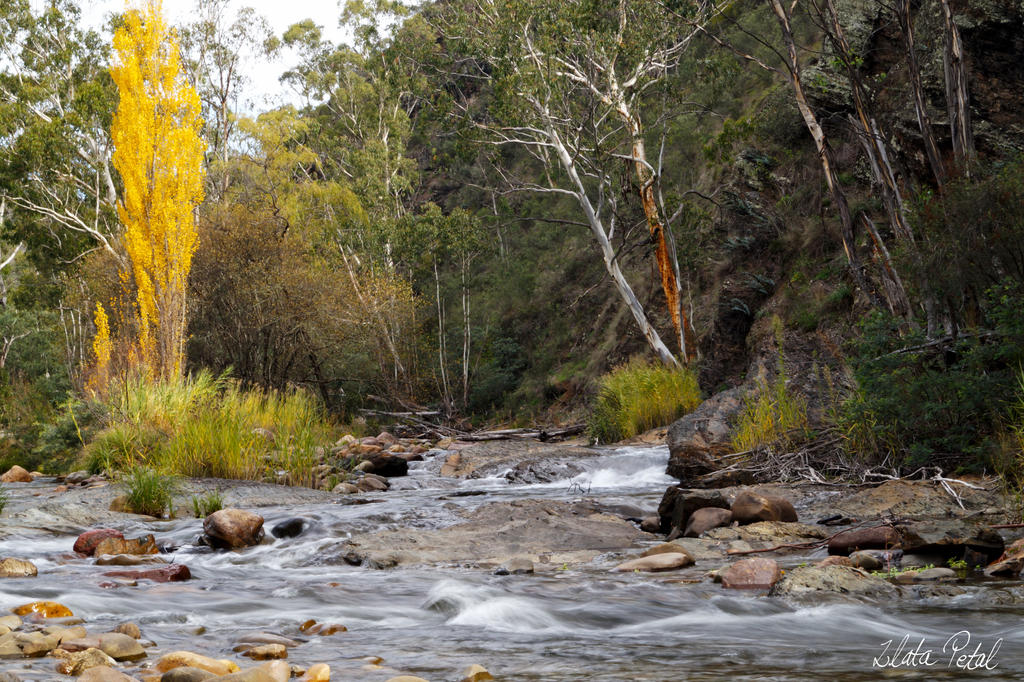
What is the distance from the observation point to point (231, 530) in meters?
6.29

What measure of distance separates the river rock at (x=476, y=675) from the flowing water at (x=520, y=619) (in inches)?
4.3

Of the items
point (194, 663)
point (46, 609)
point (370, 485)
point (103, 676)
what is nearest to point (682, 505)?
point (194, 663)

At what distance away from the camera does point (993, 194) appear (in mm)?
6742

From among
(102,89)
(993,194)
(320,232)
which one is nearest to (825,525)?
(993,194)

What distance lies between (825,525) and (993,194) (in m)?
3.24

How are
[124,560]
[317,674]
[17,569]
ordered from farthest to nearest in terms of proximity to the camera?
1. [124,560]
2. [17,569]
3. [317,674]

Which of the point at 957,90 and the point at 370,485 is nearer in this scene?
the point at 957,90

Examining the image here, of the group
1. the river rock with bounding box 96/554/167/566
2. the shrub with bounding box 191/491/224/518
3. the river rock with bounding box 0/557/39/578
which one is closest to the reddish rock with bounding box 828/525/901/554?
the river rock with bounding box 96/554/167/566

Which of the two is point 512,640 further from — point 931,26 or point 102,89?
point 102,89

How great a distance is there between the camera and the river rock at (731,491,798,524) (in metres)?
6.11

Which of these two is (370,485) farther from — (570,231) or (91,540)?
(570,231)

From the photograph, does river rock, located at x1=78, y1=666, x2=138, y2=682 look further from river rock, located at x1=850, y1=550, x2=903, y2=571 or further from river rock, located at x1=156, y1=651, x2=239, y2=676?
river rock, located at x1=850, y1=550, x2=903, y2=571

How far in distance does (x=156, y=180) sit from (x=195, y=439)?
21.4ft

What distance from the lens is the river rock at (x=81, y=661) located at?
2.89 m
